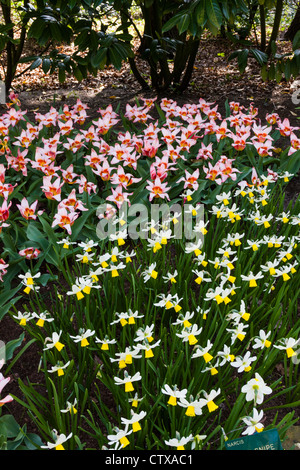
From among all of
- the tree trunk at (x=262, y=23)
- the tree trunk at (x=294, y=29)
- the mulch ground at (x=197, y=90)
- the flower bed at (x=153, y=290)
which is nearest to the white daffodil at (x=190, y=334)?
the flower bed at (x=153, y=290)

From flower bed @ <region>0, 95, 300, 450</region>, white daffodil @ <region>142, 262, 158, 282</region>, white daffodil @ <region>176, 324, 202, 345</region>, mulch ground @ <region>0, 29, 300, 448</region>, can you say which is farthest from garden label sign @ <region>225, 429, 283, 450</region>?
mulch ground @ <region>0, 29, 300, 448</region>

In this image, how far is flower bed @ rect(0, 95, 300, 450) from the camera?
1.27m

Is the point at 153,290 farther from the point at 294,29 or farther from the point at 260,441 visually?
the point at 294,29

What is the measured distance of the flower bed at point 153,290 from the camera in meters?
1.27

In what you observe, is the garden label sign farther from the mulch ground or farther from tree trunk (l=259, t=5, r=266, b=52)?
tree trunk (l=259, t=5, r=266, b=52)

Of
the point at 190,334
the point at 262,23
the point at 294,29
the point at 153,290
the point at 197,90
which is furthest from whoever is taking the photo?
the point at 294,29

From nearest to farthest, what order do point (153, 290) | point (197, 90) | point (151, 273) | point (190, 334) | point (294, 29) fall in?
point (190, 334)
point (151, 273)
point (153, 290)
point (197, 90)
point (294, 29)

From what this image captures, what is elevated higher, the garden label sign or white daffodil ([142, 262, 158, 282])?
white daffodil ([142, 262, 158, 282])

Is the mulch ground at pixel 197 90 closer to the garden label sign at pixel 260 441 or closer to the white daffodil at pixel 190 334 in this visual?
the white daffodil at pixel 190 334

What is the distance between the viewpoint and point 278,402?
154cm

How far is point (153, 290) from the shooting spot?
1.79 meters

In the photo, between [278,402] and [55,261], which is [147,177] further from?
[278,402]

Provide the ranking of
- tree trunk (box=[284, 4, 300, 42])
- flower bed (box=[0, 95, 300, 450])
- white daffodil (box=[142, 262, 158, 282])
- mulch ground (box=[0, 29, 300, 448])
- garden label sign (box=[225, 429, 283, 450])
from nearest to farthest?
garden label sign (box=[225, 429, 283, 450]) → flower bed (box=[0, 95, 300, 450]) → white daffodil (box=[142, 262, 158, 282]) → mulch ground (box=[0, 29, 300, 448]) → tree trunk (box=[284, 4, 300, 42])

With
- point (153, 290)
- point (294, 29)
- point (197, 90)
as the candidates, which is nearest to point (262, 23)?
point (197, 90)
